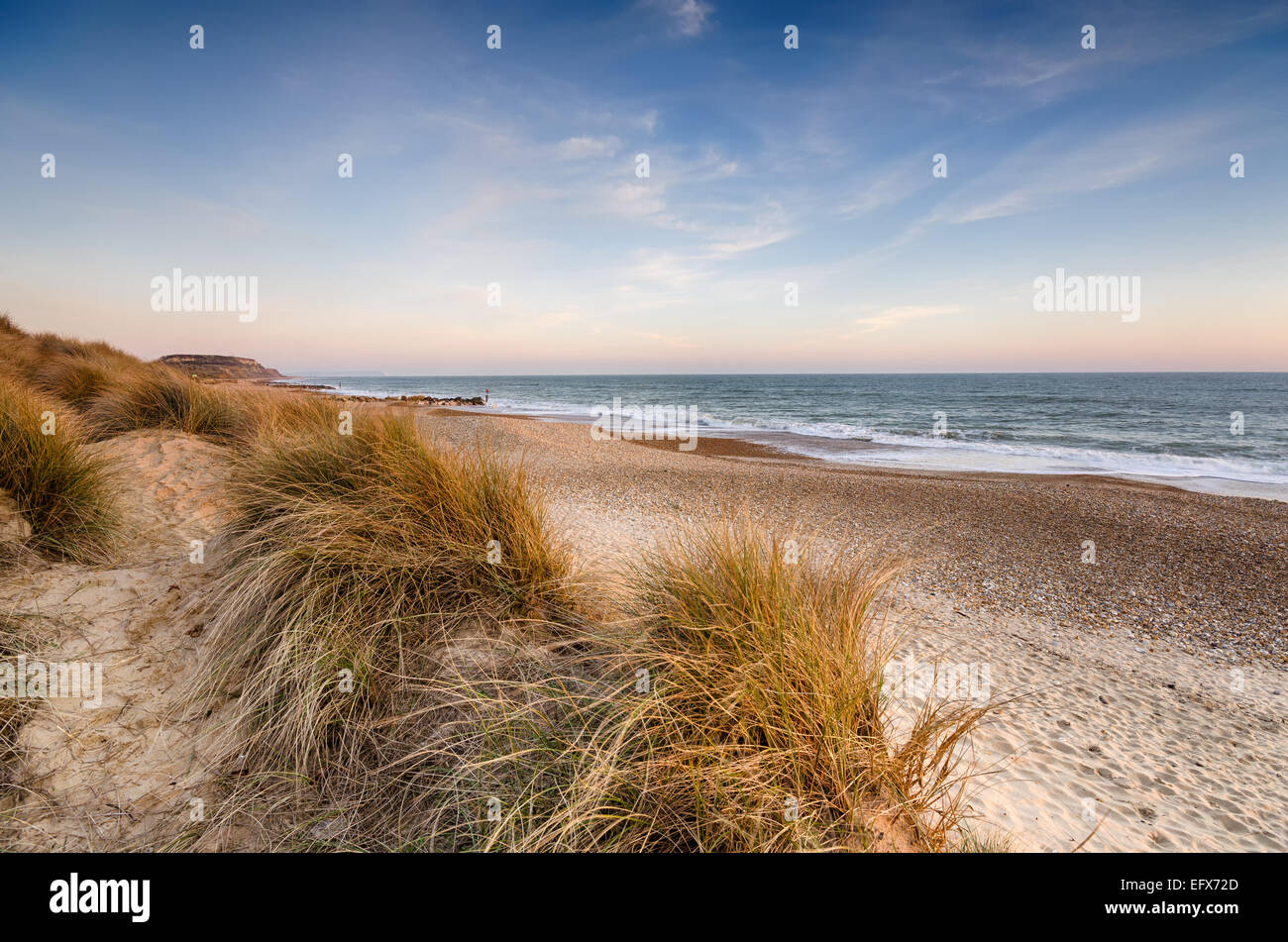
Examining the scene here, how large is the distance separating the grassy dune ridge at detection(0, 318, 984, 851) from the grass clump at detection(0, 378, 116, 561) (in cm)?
2

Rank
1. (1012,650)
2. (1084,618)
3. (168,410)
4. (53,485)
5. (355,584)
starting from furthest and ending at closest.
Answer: (168,410)
(1084,618)
(1012,650)
(53,485)
(355,584)

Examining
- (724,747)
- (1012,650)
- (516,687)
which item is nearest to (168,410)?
(516,687)

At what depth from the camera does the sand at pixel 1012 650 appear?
8.91 ft

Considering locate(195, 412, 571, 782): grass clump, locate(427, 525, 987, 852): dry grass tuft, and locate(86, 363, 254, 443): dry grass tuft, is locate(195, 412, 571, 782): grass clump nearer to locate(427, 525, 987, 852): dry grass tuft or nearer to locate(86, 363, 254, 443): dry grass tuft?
locate(427, 525, 987, 852): dry grass tuft

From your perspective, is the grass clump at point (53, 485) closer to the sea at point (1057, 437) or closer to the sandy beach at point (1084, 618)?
the sandy beach at point (1084, 618)

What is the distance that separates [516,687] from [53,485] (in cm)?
484

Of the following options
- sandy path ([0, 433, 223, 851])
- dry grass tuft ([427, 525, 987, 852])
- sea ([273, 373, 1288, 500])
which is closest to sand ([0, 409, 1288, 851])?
sandy path ([0, 433, 223, 851])

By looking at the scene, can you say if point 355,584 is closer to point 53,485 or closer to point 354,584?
point 354,584

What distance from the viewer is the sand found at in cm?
272

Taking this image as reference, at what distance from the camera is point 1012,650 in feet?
16.5

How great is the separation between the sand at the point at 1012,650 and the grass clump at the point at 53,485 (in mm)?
260

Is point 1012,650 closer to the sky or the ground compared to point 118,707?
closer to the ground

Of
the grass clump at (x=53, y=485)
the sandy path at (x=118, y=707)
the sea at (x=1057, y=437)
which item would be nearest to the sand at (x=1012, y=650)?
the sandy path at (x=118, y=707)
